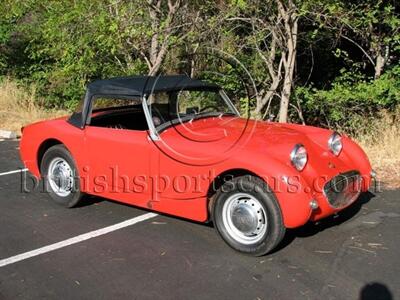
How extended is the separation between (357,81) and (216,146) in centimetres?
682

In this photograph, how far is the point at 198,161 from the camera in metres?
4.71

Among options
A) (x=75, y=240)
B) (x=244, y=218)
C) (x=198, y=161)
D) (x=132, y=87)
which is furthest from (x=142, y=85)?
(x=244, y=218)

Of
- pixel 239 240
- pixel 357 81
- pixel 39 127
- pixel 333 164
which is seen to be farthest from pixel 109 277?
pixel 357 81

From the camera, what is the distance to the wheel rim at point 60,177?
5922 mm

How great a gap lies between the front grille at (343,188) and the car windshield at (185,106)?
1.63m

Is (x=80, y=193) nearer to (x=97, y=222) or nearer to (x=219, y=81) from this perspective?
(x=97, y=222)

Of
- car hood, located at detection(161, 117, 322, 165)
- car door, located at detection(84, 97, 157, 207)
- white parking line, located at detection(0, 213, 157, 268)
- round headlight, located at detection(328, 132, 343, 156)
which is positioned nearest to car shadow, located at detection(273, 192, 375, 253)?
round headlight, located at detection(328, 132, 343, 156)

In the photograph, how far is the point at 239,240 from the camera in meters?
4.55

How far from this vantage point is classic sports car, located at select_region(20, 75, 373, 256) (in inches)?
172

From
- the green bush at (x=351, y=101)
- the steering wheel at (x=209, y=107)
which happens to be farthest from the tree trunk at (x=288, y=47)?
the steering wheel at (x=209, y=107)

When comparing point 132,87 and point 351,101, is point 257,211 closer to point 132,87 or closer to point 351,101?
point 132,87

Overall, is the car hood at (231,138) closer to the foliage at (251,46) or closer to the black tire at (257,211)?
the black tire at (257,211)

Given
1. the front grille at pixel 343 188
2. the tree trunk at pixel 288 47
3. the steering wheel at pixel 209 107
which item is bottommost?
the front grille at pixel 343 188

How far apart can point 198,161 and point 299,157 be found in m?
0.91
